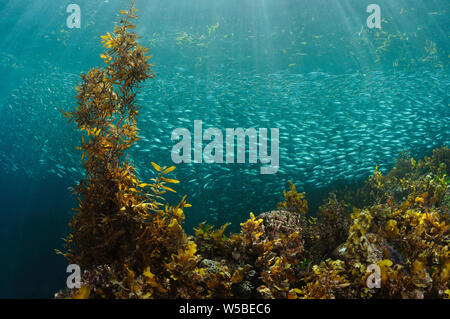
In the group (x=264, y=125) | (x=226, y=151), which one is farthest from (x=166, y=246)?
(x=264, y=125)

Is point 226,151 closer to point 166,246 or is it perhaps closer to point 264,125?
point 264,125

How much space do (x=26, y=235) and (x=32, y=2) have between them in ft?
39.3

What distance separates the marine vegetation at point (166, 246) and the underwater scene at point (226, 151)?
0.05 feet

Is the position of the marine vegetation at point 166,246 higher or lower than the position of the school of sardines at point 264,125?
lower

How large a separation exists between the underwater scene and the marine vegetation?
1 cm

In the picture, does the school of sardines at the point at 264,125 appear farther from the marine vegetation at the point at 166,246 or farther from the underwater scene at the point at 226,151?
the marine vegetation at the point at 166,246

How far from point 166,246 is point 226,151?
4.73 meters

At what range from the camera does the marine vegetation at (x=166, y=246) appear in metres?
2.06

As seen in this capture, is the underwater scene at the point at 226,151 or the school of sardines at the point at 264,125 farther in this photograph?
→ the school of sardines at the point at 264,125

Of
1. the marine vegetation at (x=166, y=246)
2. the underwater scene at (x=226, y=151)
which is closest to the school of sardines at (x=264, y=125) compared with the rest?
the underwater scene at (x=226, y=151)

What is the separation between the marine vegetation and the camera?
6.77 feet

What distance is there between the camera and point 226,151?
275 inches

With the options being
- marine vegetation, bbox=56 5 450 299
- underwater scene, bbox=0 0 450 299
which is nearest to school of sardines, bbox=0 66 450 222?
underwater scene, bbox=0 0 450 299
